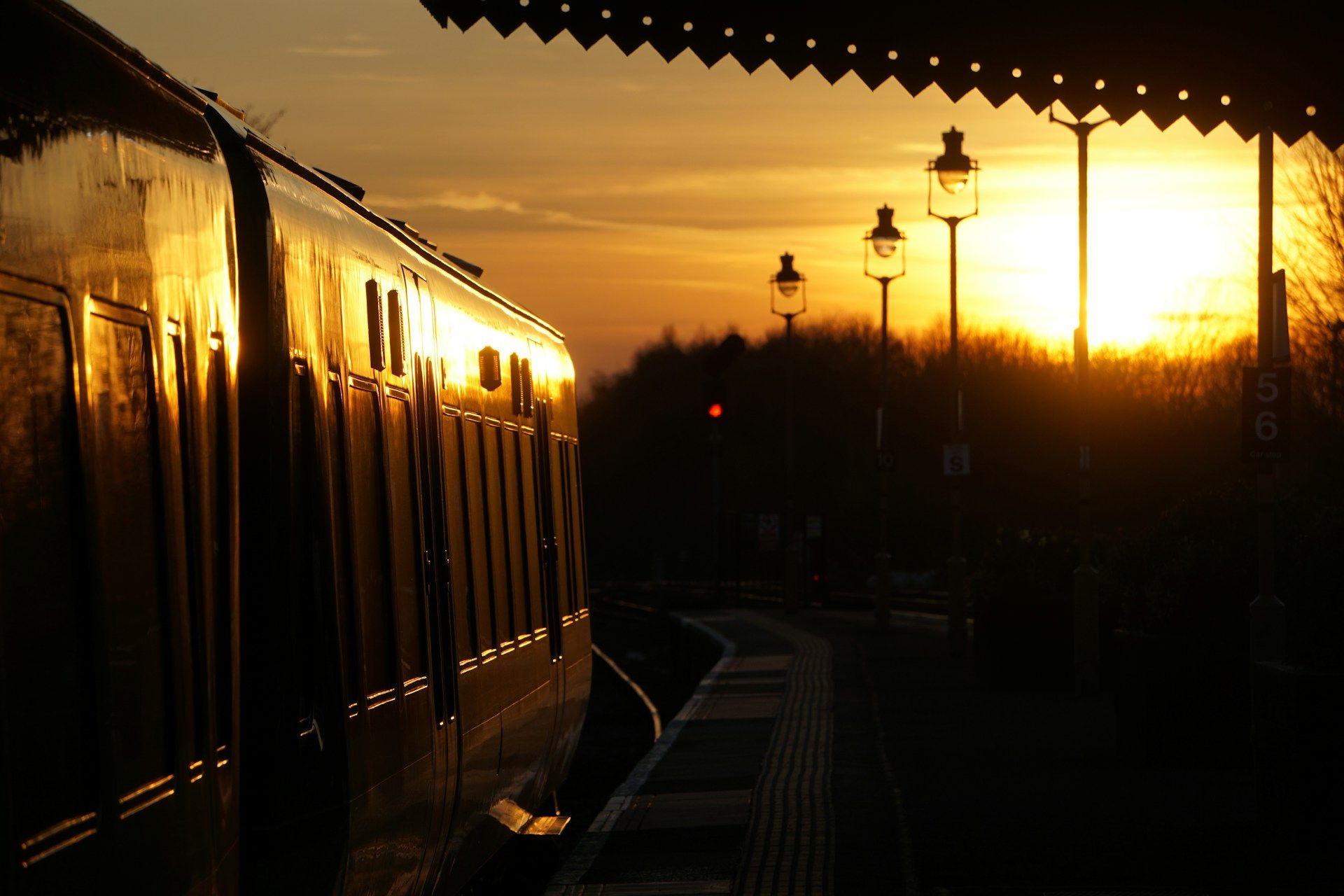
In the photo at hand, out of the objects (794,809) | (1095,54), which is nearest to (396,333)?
(1095,54)

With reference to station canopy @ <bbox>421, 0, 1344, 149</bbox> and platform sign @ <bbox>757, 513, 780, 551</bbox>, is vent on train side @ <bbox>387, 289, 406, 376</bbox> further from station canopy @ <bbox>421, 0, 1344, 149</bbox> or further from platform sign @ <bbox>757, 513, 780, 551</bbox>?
platform sign @ <bbox>757, 513, 780, 551</bbox>

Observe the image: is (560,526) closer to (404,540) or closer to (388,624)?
(404,540)

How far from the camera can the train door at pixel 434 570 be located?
7105 mm

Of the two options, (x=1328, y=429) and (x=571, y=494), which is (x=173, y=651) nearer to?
(x=571, y=494)

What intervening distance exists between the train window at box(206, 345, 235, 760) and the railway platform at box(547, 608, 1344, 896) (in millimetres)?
4859

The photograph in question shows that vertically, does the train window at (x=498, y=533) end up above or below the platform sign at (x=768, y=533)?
above

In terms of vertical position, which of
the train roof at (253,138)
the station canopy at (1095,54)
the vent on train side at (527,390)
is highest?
the station canopy at (1095,54)

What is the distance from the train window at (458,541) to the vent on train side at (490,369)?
0.79 metres

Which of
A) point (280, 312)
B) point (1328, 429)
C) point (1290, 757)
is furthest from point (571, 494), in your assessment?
point (1328, 429)

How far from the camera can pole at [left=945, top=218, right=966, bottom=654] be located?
27203 mm

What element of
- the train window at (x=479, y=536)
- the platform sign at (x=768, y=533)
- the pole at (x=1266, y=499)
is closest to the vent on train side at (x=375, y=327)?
the train window at (x=479, y=536)

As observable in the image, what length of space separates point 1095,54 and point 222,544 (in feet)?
12.5

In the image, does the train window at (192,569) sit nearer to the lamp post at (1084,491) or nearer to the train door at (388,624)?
the train door at (388,624)

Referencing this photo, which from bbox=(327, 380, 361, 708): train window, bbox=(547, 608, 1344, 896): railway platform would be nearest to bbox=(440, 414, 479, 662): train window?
bbox=(327, 380, 361, 708): train window
